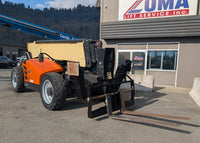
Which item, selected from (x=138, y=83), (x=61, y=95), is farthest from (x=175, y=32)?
(x=61, y=95)

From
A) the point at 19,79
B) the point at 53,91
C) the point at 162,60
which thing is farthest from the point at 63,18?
the point at 53,91

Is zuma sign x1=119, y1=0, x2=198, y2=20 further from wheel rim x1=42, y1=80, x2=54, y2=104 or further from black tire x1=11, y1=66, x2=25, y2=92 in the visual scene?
wheel rim x1=42, y1=80, x2=54, y2=104

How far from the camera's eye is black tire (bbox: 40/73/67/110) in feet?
15.0

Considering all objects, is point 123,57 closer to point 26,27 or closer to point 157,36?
point 157,36

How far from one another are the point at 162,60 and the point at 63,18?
167633 millimetres

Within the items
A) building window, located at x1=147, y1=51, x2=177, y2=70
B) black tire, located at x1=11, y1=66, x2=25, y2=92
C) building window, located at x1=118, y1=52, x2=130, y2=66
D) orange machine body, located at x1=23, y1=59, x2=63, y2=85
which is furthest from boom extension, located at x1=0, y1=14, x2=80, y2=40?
building window, located at x1=147, y1=51, x2=177, y2=70

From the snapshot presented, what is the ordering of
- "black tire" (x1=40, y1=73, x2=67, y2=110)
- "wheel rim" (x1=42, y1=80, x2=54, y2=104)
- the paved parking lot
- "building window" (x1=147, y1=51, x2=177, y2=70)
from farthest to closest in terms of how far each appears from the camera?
"building window" (x1=147, y1=51, x2=177, y2=70) → "wheel rim" (x1=42, y1=80, x2=54, y2=104) → "black tire" (x1=40, y1=73, x2=67, y2=110) → the paved parking lot

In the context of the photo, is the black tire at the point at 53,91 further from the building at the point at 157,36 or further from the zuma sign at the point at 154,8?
the zuma sign at the point at 154,8

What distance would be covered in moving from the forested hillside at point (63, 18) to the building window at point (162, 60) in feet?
300

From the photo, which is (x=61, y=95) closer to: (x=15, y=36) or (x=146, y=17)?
(x=146, y=17)

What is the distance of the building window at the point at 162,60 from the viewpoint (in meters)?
9.73

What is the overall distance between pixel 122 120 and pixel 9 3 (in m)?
163

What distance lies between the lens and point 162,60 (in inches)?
393

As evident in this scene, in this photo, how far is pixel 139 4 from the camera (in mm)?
10031
